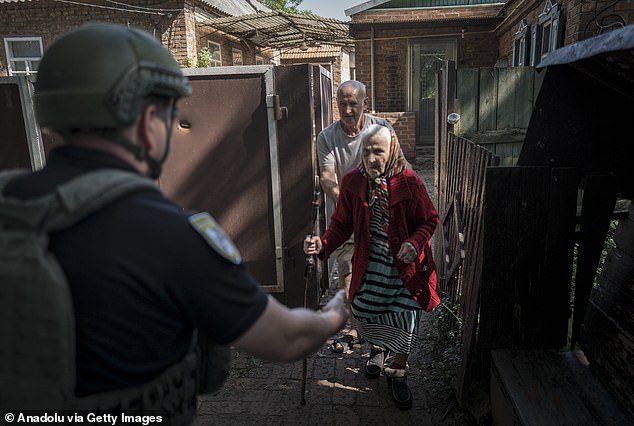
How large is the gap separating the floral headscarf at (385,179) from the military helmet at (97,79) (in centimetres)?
194

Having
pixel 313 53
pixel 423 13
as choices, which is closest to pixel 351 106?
pixel 423 13

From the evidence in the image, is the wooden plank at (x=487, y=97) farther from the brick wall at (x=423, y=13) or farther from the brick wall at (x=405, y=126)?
the brick wall at (x=423, y=13)

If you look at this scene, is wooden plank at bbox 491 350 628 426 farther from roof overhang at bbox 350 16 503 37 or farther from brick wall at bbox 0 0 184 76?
roof overhang at bbox 350 16 503 37

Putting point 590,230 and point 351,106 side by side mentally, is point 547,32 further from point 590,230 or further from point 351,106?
point 590,230

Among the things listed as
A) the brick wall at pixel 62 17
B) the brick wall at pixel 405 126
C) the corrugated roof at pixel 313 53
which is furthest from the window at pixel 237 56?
the brick wall at pixel 405 126

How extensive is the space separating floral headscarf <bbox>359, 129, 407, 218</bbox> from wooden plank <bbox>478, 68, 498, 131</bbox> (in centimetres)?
363

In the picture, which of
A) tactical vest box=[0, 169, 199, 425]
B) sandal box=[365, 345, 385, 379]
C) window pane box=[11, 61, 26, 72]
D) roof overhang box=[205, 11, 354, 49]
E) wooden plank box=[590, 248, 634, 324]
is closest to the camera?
tactical vest box=[0, 169, 199, 425]

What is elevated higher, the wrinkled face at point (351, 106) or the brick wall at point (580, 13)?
the brick wall at point (580, 13)

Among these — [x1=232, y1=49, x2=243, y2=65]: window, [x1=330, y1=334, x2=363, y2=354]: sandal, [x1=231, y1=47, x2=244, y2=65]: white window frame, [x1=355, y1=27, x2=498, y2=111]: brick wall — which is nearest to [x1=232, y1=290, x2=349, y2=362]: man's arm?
[x1=330, y1=334, x2=363, y2=354]: sandal

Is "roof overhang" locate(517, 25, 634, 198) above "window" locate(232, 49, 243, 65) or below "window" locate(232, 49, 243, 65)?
below

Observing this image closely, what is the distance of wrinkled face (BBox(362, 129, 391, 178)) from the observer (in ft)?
9.30

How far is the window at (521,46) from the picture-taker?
9875mm

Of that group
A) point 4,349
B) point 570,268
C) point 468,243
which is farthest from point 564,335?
point 4,349

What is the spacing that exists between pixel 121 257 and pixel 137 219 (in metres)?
0.09
